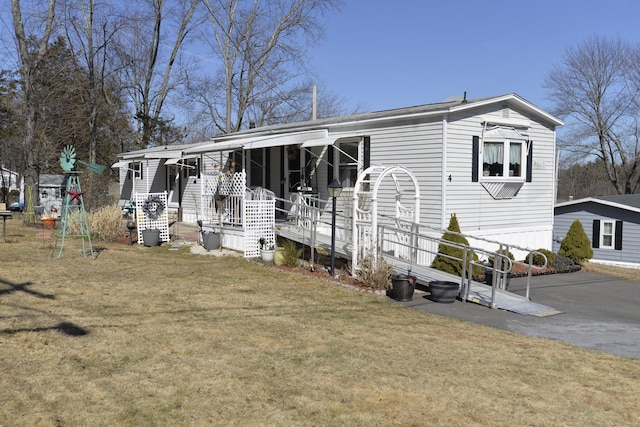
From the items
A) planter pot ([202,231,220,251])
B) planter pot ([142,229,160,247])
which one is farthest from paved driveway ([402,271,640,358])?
planter pot ([142,229,160,247])

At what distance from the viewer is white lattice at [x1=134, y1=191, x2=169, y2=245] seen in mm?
14203

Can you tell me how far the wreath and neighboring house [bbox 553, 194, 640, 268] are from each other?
15.5 meters

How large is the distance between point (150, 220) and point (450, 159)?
802cm

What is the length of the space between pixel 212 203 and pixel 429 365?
371 inches

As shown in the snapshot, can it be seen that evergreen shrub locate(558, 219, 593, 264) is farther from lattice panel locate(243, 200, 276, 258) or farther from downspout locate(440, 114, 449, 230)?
lattice panel locate(243, 200, 276, 258)

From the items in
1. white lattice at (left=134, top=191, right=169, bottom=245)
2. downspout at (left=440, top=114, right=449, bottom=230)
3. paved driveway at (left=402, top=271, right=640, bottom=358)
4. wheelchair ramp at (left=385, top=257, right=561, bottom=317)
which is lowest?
paved driveway at (left=402, top=271, right=640, bottom=358)

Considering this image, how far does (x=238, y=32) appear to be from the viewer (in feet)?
102

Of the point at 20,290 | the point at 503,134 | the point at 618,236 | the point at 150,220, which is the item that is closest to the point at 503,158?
the point at 503,134

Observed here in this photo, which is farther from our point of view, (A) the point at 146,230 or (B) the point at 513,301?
(A) the point at 146,230

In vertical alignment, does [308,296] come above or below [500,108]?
below

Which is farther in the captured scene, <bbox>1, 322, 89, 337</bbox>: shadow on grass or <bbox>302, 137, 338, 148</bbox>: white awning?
<bbox>302, 137, 338, 148</bbox>: white awning

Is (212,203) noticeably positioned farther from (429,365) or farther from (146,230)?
(429,365)

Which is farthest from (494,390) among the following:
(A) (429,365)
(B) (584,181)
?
(B) (584,181)

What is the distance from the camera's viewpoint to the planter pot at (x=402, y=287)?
8.68 m
